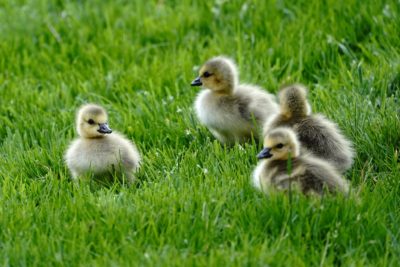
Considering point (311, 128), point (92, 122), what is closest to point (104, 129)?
point (92, 122)

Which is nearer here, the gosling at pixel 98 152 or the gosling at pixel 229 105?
the gosling at pixel 98 152

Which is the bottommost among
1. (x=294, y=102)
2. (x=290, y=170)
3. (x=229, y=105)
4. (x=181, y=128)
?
(x=181, y=128)

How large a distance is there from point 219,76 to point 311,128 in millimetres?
1218

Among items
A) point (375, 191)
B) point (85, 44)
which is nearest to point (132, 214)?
point (375, 191)

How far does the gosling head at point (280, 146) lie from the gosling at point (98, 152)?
1.12 metres

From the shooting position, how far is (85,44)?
30.0 feet

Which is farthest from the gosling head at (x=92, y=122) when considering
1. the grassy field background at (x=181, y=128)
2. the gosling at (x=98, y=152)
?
the grassy field background at (x=181, y=128)

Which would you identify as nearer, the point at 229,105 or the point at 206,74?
the point at 229,105

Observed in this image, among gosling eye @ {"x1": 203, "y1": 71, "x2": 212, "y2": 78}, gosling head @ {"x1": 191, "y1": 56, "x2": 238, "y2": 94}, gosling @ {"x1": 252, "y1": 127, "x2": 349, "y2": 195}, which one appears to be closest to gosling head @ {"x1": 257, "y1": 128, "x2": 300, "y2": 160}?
gosling @ {"x1": 252, "y1": 127, "x2": 349, "y2": 195}

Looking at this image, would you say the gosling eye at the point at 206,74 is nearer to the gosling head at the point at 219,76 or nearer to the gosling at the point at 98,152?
the gosling head at the point at 219,76

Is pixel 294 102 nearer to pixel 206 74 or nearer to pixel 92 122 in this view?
pixel 206 74

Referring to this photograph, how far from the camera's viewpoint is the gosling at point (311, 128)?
5867 mm

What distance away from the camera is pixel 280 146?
18.2 feet

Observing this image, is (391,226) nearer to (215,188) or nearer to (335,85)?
(215,188)
